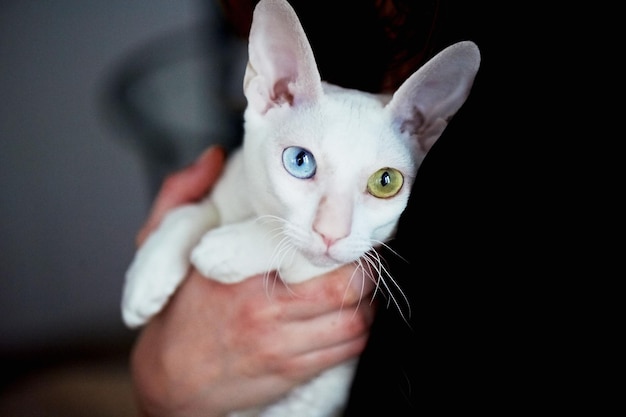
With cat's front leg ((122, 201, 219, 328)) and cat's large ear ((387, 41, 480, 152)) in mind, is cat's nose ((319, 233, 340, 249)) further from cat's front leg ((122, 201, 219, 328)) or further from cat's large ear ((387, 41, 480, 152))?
cat's front leg ((122, 201, 219, 328))

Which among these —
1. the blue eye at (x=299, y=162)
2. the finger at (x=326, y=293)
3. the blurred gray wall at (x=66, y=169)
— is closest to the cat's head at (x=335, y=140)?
the blue eye at (x=299, y=162)

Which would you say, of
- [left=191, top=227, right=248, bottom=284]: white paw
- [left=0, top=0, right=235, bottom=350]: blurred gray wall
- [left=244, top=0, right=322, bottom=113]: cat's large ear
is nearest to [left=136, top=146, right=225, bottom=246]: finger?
[left=191, top=227, right=248, bottom=284]: white paw

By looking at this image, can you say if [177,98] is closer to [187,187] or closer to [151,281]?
[187,187]

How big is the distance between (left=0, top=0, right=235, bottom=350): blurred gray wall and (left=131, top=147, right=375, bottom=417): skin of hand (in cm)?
74

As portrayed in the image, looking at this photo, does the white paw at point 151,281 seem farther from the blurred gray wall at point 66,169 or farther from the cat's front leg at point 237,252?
the blurred gray wall at point 66,169

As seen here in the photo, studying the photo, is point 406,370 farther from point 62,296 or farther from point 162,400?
point 62,296

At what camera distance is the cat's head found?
1.57 ft

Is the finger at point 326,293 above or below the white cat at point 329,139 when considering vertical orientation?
below

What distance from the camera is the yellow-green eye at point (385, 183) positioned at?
1.62 feet

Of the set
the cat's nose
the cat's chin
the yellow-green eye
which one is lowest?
the cat's chin

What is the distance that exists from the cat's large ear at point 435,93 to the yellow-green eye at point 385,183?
5cm

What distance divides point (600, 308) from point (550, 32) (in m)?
0.19

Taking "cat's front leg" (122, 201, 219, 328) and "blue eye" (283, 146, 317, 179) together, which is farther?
"cat's front leg" (122, 201, 219, 328)

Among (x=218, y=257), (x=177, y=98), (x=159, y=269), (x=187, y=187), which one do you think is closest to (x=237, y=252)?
(x=218, y=257)
